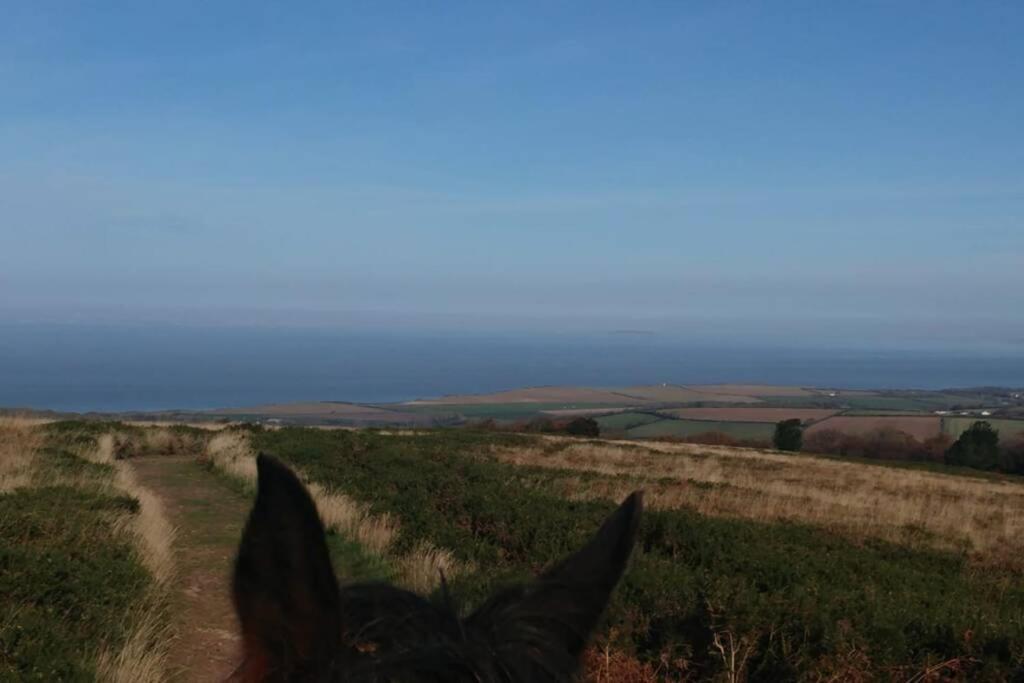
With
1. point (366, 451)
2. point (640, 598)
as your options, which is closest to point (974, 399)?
point (366, 451)

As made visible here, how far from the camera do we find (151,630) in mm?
5969

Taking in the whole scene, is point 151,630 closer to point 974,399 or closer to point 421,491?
point 421,491

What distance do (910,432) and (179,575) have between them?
60.5m

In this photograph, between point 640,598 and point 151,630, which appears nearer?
point 151,630

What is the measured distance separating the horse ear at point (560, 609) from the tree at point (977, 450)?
4919 centimetres

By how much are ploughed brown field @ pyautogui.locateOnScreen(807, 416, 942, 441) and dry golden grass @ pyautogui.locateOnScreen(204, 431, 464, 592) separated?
53.3 metres

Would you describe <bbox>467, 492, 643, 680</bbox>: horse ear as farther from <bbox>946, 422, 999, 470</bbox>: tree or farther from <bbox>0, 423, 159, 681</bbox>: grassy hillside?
<bbox>946, 422, 999, 470</bbox>: tree

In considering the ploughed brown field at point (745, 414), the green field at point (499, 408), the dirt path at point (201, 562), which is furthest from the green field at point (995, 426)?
the dirt path at point (201, 562)

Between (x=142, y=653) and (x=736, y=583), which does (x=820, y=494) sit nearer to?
(x=736, y=583)

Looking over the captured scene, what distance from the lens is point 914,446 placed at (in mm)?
52656

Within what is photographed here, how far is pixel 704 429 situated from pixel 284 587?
64754 millimetres

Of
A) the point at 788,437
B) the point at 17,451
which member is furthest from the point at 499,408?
the point at 17,451

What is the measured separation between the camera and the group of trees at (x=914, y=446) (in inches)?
1774

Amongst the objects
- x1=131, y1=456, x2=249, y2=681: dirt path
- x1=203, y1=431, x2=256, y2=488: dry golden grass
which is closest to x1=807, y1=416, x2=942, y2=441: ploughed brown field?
x1=203, y1=431, x2=256, y2=488: dry golden grass
